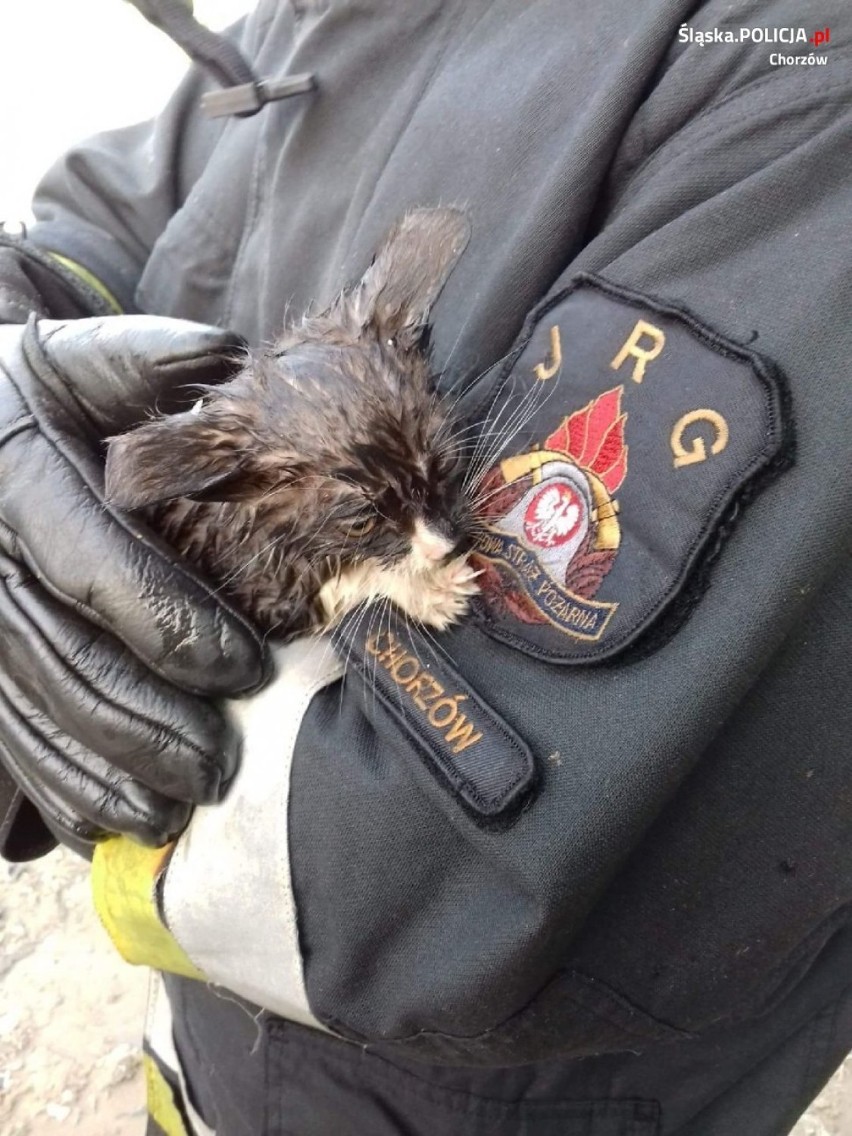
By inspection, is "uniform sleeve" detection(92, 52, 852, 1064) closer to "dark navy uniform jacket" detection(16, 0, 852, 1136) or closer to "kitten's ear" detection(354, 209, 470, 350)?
"dark navy uniform jacket" detection(16, 0, 852, 1136)

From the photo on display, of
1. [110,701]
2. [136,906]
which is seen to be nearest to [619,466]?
[110,701]

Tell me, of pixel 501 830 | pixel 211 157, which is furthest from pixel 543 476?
pixel 211 157

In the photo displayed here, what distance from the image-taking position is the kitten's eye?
62.3 inches

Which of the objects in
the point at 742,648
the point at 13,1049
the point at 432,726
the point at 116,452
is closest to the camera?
the point at 742,648

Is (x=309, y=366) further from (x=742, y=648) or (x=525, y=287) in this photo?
(x=742, y=648)

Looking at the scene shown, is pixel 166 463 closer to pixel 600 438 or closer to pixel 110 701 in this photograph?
pixel 110 701

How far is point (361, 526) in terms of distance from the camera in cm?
160

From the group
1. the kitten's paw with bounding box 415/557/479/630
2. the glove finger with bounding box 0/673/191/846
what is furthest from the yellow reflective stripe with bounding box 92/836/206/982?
the kitten's paw with bounding box 415/557/479/630

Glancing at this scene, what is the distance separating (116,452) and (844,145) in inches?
41.9

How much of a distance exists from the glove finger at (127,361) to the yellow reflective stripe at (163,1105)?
1412mm

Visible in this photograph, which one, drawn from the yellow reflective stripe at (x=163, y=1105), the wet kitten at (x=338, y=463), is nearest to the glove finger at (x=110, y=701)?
the wet kitten at (x=338, y=463)

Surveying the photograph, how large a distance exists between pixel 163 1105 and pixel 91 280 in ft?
6.32

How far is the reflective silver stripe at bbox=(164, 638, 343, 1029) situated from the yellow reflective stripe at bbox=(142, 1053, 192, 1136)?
0.67 metres

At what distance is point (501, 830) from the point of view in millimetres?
984
